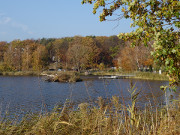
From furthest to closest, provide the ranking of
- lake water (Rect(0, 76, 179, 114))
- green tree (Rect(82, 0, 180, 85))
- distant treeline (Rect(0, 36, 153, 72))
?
distant treeline (Rect(0, 36, 153, 72)) < lake water (Rect(0, 76, 179, 114)) < green tree (Rect(82, 0, 180, 85))

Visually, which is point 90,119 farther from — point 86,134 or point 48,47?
point 48,47

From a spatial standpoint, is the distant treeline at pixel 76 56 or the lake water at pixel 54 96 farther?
the distant treeline at pixel 76 56

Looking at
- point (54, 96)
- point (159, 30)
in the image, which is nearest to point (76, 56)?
point (54, 96)

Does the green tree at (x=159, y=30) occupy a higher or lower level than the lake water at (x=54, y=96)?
higher

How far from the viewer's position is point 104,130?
332cm

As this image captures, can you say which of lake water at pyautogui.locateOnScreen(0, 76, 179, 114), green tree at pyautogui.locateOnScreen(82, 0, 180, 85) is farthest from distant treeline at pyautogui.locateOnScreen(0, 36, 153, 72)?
green tree at pyautogui.locateOnScreen(82, 0, 180, 85)

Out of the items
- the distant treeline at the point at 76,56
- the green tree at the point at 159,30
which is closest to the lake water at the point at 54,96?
the green tree at the point at 159,30

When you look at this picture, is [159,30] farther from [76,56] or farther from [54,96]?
[76,56]

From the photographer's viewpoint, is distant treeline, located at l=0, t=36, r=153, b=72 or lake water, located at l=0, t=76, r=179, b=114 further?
distant treeline, located at l=0, t=36, r=153, b=72

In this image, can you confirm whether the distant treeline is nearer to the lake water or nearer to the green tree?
the lake water

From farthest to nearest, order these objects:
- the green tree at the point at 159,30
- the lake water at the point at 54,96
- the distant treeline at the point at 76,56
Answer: the distant treeline at the point at 76,56 < the lake water at the point at 54,96 < the green tree at the point at 159,30

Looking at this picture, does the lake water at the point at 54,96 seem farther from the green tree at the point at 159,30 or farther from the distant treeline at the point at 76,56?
the distant treeline at the point at 76,56

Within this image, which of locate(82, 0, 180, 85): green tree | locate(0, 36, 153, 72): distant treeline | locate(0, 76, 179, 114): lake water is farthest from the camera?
locate(0, 36, 153, 72): distant treeline

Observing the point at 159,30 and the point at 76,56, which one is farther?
the point at 76,56
